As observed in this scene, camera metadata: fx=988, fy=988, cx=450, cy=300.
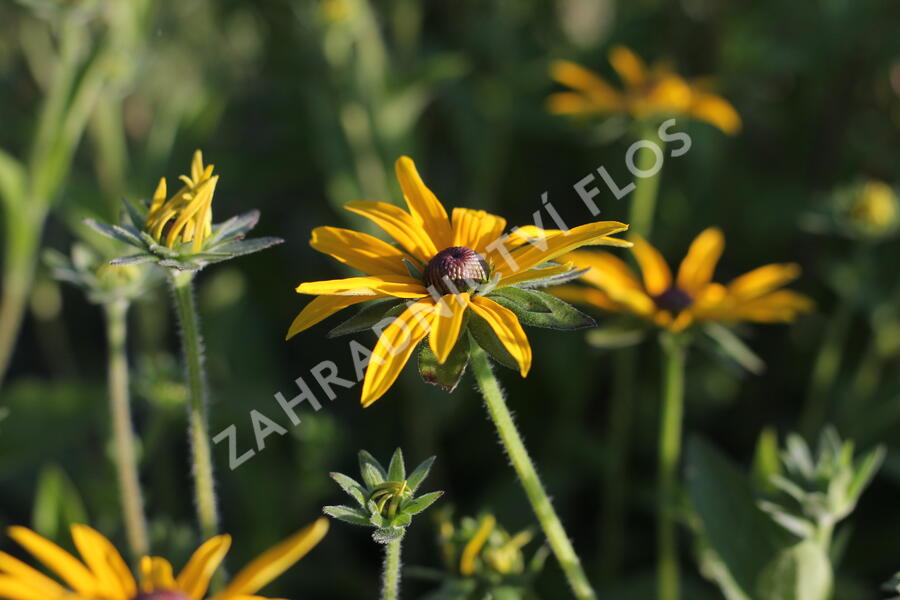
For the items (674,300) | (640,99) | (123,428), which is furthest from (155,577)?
(640,99)

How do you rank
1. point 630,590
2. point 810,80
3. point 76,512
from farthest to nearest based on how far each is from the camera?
point 810,80 < point 630,590 < point 76,512

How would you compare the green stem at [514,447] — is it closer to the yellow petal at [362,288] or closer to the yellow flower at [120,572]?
the yellow petal at [362,288]

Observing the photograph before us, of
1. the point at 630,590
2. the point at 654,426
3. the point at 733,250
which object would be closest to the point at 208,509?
the point at 630,590

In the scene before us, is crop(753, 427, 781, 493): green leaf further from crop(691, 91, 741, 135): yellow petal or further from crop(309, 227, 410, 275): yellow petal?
crop(691, 91, 741, 135): yellow petal

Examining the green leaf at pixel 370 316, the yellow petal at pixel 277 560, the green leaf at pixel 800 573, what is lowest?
the green leaf at pixel 800 573

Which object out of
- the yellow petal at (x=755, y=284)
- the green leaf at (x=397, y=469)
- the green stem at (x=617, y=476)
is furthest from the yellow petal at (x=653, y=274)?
the green leaf at (x=397, y=469)

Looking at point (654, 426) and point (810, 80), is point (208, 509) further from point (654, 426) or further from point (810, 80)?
point (810, 80)
